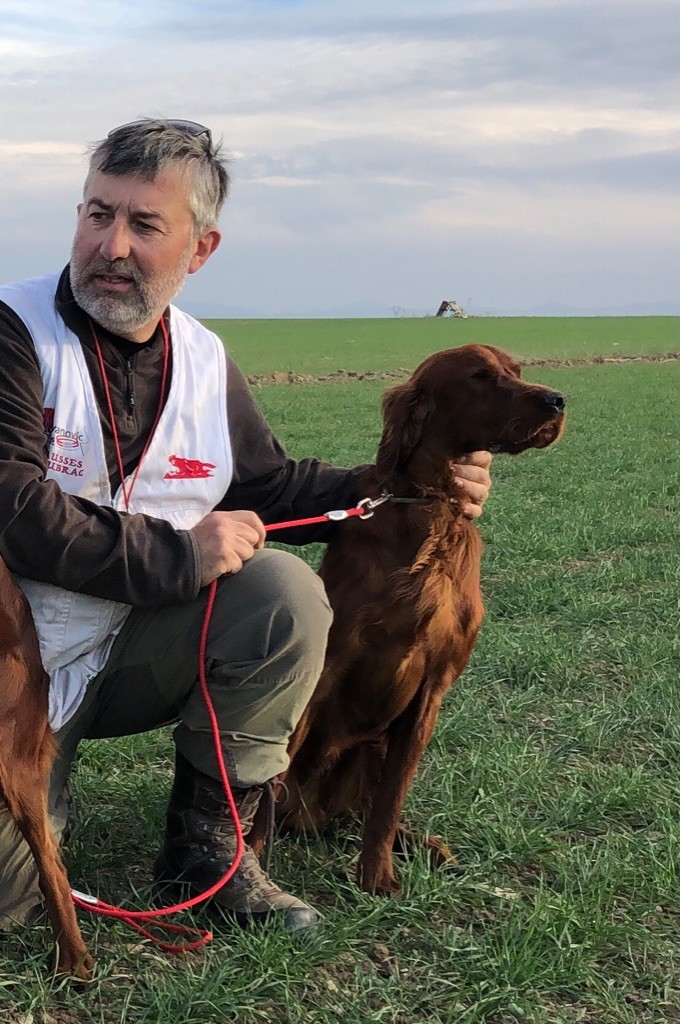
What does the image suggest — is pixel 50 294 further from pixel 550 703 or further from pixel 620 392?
pixel 620 392

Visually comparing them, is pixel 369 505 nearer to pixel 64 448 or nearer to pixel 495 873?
pixel 64 448

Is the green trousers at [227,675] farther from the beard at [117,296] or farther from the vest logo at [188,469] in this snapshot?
the beard at [117,296]

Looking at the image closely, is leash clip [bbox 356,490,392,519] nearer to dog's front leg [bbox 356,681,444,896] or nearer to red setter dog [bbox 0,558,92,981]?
dog's front leg [bbox 356,681,444,896]

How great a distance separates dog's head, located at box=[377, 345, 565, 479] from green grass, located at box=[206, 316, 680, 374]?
20.6 metres

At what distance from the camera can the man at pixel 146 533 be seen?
252 cm

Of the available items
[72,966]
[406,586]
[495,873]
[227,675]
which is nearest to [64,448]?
[227,675]

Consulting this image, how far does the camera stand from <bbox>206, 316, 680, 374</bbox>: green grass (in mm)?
33031

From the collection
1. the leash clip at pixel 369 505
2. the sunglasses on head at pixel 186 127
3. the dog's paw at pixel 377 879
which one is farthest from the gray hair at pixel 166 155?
the dog's paw at pixel 377 879

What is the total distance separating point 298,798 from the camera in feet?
10.0

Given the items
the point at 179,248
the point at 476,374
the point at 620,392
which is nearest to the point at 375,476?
the point at 476,374

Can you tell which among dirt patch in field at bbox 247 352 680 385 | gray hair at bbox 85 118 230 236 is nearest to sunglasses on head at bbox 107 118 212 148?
gray hair at bbox 85 118 230 236

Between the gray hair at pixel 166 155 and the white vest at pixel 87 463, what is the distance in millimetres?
312

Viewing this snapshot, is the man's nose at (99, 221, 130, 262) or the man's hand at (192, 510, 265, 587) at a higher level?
the man's nose at (99, 221, 130, 262)

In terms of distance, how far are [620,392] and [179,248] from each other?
18.9 m
